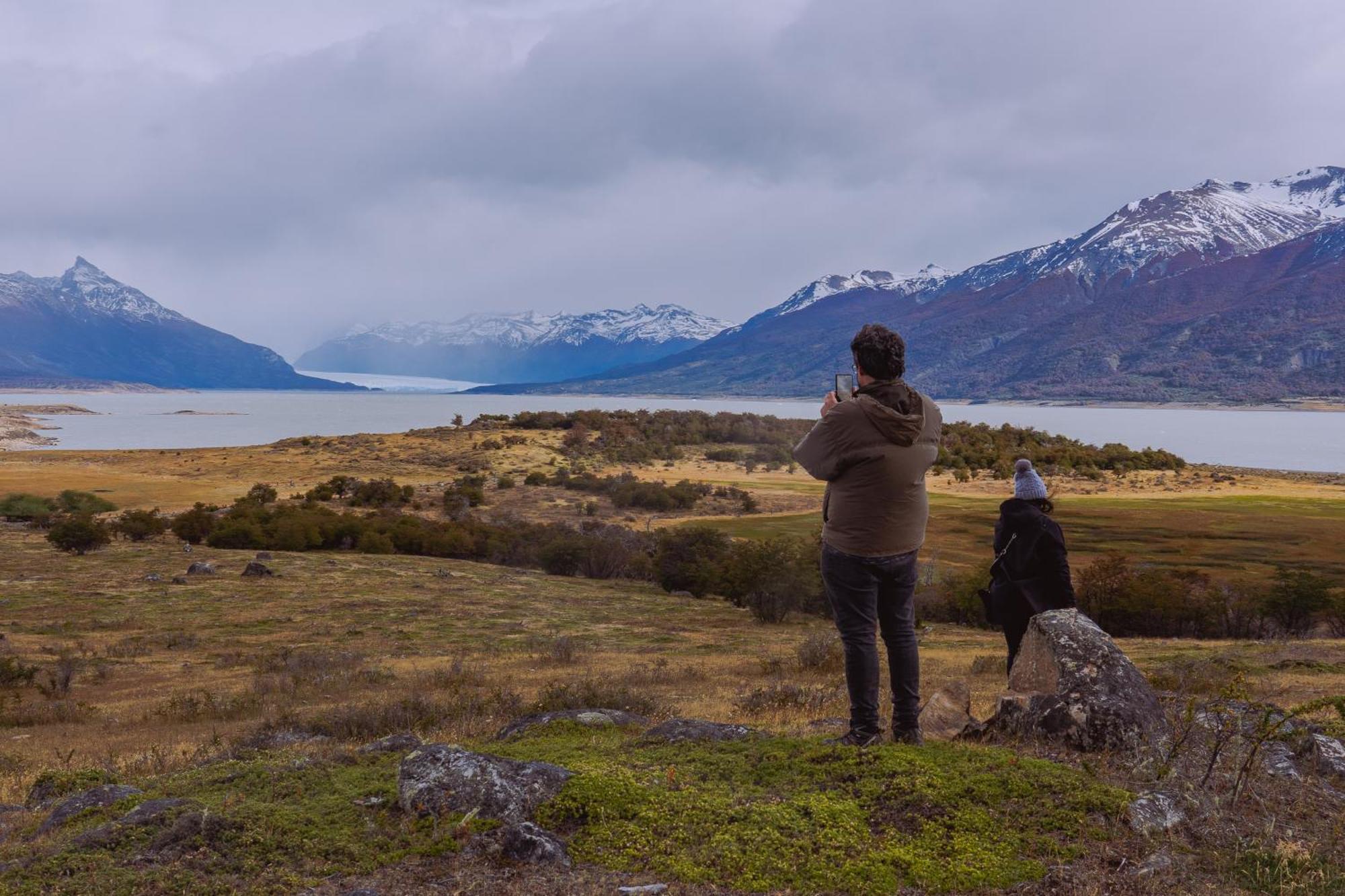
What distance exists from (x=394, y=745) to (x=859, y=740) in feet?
9.62

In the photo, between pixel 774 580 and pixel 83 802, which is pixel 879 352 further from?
pixel 774 580

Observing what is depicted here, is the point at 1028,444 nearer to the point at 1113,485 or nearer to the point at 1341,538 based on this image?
the point at 1113,485

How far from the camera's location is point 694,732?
553 centimetres

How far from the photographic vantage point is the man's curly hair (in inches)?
178

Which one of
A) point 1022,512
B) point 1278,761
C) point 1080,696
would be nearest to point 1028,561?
point 1022,512

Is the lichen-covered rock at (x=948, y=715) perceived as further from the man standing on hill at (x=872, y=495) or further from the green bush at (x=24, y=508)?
the green bush at (x=24, y=508)

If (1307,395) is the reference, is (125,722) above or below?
below

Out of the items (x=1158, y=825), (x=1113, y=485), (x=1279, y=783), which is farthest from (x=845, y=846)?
(x=1113, y=485)

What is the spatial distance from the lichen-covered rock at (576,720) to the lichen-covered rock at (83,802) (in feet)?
7.79

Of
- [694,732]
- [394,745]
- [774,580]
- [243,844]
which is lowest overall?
[774,580]

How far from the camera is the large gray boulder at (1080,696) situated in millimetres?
5105

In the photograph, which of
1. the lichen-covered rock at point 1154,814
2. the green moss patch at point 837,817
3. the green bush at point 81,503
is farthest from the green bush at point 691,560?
the green bush at point 81,503

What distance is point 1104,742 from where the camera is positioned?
200 inches

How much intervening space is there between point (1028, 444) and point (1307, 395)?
163113mm
